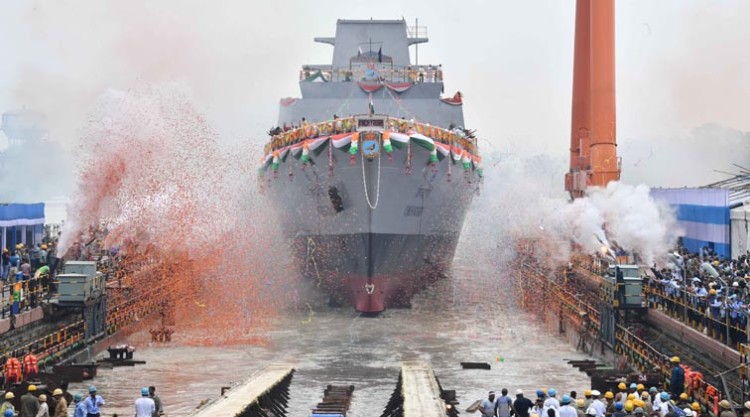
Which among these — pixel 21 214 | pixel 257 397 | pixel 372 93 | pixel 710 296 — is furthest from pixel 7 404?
pixel 372 93

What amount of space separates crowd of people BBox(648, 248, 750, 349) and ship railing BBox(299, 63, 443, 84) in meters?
19.5

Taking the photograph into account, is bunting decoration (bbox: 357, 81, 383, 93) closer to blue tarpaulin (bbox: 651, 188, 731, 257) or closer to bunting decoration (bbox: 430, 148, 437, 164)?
bunting decoration (bbox: 430, 148, 437, 164)

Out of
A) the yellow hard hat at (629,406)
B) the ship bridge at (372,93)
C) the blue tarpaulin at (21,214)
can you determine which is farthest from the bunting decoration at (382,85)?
the yellow hard hat at (629,406)

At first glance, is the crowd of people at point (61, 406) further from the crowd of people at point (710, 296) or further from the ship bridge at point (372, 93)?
the ship bridge at point (372, 93)

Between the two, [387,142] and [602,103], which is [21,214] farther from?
[602,103]

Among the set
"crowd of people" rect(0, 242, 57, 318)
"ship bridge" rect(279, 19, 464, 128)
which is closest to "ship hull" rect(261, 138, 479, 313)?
"ship bridge" rect(279, 19, 464, 128)

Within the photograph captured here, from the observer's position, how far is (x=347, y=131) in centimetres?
3353

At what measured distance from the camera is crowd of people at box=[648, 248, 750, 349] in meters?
17.5

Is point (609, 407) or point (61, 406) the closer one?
point (61, 406)

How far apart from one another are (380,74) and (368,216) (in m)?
12.4

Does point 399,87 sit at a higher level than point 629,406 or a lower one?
higher

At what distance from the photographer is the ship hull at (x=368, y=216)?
108ft

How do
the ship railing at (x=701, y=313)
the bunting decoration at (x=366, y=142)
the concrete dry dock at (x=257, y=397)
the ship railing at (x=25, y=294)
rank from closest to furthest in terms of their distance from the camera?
1. the concrete dry dock at (x=257, y=397)
2. the ship railing at (x=701, y=313)
3. the ship railing at (x=25, y=294)
4. the bunting decoration at (x=366, y=142)

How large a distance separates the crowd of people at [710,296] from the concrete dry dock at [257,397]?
9463 millimetres
